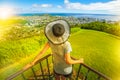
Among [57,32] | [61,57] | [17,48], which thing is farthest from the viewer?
[17,48]

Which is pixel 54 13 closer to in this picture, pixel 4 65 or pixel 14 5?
pixel 14 5

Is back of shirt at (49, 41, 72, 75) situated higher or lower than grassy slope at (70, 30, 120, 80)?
higher

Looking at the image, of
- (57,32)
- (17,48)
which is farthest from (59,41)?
(17,48)

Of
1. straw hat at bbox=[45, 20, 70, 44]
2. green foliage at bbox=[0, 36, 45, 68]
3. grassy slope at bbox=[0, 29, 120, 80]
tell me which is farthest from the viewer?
grassy slope at bbox=[0, 29, 120, 80]

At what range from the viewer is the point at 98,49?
2.45 meters

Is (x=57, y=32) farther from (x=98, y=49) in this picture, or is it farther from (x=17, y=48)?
(x=98, y=49)

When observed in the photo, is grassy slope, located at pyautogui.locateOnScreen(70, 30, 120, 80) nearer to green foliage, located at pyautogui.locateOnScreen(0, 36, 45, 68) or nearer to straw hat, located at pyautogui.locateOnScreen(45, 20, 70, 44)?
green foliage, located at pyautogui.locateOnScreen(0, 36, 45, 68)

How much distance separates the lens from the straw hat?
3.88 ft

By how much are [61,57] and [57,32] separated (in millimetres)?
196

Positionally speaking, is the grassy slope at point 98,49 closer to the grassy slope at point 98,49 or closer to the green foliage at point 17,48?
the grassy slope at point 98,49

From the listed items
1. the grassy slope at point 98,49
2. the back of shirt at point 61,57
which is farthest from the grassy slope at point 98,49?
the back of shirt at point 61,57

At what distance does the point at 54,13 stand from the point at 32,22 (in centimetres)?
27

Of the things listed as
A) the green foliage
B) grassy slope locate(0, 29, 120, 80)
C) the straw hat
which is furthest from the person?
grassy slope locate(0, 29, 120, 80)

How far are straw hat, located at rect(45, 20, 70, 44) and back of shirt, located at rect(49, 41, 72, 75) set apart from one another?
3 cm
